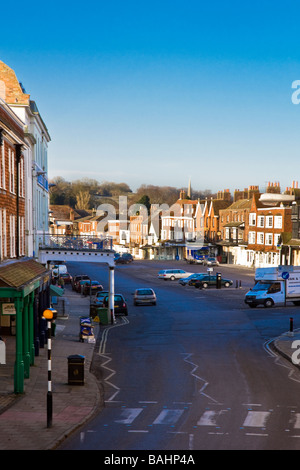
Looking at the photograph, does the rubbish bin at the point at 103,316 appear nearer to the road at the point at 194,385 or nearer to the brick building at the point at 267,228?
the road at the point at 194,385

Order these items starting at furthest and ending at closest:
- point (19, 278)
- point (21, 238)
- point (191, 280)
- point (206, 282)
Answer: point (191, 280) → point (206, 282) → point (21, 238) → point (19, 278)

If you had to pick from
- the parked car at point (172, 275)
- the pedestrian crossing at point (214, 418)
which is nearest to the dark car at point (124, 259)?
the parked car at point (172, 275)

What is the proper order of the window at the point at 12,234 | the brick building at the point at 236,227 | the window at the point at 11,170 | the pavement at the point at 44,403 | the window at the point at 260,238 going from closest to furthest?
the pavement at the point at 44,403 → the window at the point at 11,170 → the window at the point at 12,234 → the window at the point at 260,238 → the brick building at the point at 236,227

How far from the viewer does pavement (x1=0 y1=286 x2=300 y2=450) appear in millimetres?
13672

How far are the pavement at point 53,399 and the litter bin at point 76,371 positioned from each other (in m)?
0.17

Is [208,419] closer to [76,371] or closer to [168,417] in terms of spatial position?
[168,417]

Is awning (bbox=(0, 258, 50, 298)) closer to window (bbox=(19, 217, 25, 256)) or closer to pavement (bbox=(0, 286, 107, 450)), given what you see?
pavement (bbox=(0, 286, 107, 450))

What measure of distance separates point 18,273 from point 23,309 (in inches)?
61.6

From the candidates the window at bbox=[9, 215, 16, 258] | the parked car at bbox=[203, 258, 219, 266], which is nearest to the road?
the window at bbox=[9, 215, 16, 258]

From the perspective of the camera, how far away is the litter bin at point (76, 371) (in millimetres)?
19369

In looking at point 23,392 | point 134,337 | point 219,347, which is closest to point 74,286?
point 134,337

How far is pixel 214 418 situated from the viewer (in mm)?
15578

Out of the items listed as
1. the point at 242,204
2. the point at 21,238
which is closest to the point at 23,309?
the point at 21,238

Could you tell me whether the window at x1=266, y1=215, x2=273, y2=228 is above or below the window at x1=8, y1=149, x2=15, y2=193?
below
